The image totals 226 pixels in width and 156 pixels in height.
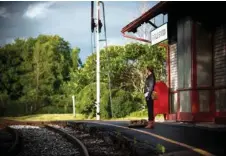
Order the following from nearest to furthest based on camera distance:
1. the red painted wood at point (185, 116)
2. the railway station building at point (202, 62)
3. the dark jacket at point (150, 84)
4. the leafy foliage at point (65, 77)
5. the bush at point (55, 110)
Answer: the dark jacket at point (150, 84)
the railway station building at point (202, 62)
the red painted wood at point (185, 116)
the leafy foliage at point (65, 77)
the bush at point (55, 110)

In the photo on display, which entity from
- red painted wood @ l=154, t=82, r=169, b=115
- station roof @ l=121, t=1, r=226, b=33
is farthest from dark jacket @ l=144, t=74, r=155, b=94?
red painted wood @ l=154, t=82, r=169, b=115

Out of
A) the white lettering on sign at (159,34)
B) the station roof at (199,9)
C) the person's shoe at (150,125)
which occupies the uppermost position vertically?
the station roof at (199,9)

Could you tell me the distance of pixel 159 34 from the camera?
16.4 meters

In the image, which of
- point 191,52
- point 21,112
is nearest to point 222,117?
point 191,52

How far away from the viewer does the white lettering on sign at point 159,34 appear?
1596 cm

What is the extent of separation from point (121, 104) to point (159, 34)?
30.4ft

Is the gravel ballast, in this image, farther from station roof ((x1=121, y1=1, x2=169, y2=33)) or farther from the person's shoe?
station roof ((x1=121, y1=1, x2=169, y2=33))

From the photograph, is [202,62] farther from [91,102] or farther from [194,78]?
[91,102]

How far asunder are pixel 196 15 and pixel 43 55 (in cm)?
2719

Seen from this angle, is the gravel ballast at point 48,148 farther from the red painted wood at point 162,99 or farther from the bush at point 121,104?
the bush at point 121,104

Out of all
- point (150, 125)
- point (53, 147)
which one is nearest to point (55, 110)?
point (150, 125)

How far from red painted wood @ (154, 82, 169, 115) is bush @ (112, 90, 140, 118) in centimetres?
784

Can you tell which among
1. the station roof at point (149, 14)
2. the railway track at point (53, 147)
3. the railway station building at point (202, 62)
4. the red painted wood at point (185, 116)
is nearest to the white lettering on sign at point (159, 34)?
the station roof at point (149, 14)

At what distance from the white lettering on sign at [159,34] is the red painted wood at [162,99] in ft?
5.91
